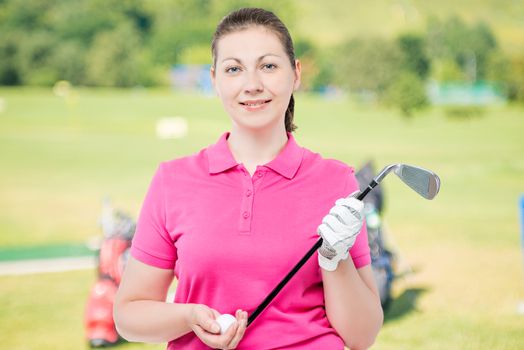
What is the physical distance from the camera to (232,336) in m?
1.63

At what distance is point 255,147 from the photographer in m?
1.84

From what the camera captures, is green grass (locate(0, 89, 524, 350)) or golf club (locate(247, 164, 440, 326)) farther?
green grass (locate(0, 89, 524, 350))

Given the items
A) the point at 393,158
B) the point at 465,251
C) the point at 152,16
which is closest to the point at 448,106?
the point at 393,158

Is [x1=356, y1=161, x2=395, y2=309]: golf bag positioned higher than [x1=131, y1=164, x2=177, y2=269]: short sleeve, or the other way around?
[x1=131, y1=164, x2=177, y2=269]: short sleeve

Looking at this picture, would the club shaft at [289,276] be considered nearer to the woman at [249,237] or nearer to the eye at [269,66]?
the woman at [249,237]

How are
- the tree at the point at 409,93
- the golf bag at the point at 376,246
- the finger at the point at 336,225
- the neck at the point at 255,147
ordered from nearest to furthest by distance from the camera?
the finger at the point at 336,225
the neck at the point at 255,147
the golf bag at the point at 376,246
the tree at the point at 409,93

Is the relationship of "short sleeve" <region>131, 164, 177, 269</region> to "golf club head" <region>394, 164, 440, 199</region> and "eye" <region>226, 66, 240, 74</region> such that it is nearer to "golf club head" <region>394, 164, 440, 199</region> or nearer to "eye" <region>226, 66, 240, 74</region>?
"eye" <region>226, 66, 240, 74</region>

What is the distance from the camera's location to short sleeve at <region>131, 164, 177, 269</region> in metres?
1.77

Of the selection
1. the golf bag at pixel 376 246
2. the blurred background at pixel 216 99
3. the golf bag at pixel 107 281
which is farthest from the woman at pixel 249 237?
the blurred background at pixel 216 99

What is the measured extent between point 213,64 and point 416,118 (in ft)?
56.0

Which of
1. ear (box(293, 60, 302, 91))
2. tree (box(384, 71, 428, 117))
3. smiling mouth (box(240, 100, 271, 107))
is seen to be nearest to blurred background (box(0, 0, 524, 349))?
tree (box(384, 71, 428, 117))

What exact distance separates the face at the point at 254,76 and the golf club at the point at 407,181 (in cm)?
29

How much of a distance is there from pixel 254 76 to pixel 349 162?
12552mm

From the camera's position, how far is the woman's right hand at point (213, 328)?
1627mm
